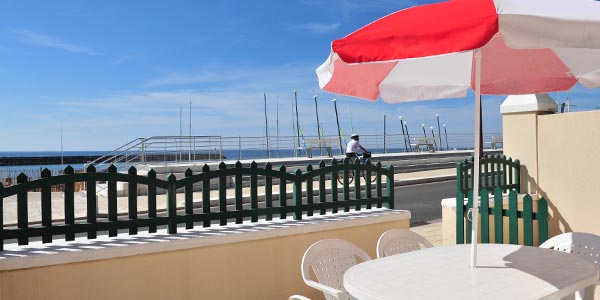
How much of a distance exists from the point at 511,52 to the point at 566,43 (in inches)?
84.6

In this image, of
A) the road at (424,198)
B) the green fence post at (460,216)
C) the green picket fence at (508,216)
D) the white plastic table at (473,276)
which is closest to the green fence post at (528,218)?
the green picket fence at (508,216)

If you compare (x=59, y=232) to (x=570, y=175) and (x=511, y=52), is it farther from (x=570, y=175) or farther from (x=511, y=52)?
(x=570, y=175)

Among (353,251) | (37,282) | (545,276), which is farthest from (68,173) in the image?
(545,276)

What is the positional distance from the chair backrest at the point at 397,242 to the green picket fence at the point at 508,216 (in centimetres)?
160

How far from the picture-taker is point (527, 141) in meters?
7.80

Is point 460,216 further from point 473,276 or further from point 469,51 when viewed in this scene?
point 469,51

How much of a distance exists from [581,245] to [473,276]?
5.03 ft

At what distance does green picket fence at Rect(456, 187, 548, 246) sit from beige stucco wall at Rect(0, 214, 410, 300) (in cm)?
147

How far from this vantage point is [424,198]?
558 inches

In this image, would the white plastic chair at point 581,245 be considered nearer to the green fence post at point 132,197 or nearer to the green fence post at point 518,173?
the green fence post at point 132,197

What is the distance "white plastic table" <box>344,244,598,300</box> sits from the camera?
2760 millimetres

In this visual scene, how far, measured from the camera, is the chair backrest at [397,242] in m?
4.21

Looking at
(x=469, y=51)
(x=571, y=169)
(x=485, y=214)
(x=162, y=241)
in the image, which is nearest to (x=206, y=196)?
A: (x=162, y=241)

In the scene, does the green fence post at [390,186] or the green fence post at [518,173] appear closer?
the green fence post at [390,186]
